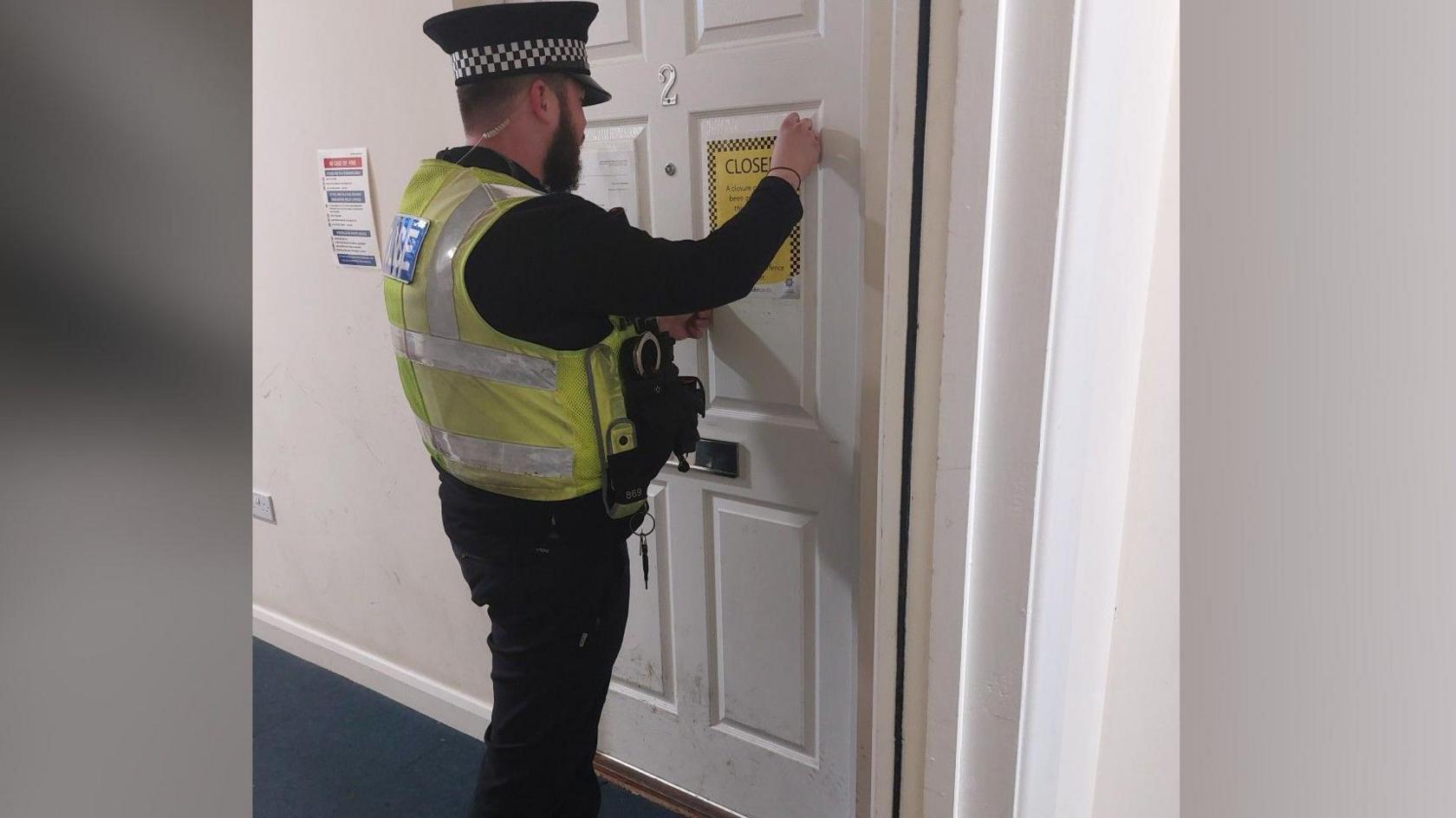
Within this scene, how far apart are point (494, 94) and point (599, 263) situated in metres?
0.42

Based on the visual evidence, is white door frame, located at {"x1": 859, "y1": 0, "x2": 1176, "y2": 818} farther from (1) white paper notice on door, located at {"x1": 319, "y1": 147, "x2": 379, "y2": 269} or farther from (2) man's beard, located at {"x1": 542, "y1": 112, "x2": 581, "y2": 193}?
(1) white paper notice on door, located at {"x1": 319, "y1": 147, "x2": 379, "y2": 269}

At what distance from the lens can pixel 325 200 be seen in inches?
73.4

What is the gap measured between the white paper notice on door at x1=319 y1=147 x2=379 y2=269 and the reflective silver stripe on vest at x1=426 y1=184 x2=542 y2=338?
0.63 meters

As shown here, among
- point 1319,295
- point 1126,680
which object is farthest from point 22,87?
point 1126,680

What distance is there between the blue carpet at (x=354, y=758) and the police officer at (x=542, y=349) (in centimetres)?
50

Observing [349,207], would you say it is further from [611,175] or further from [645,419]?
[645,419]

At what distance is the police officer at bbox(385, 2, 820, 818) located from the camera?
3.87 feet

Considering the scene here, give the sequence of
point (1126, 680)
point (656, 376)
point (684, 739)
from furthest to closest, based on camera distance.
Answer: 1. point (684, 739)
2. point (656, 376)
3. point (1126, 680)

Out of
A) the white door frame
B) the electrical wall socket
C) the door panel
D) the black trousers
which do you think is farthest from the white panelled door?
the electrical wall socket

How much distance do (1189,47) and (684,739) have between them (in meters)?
1.58

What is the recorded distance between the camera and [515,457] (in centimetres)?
133

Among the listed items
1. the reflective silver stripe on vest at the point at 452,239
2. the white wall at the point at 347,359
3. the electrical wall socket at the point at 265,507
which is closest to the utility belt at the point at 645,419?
the reflective silver stripe on vest at the point at 452,239

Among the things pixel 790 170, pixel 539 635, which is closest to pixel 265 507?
pixel 539 635

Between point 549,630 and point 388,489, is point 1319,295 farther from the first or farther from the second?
point 388,489
